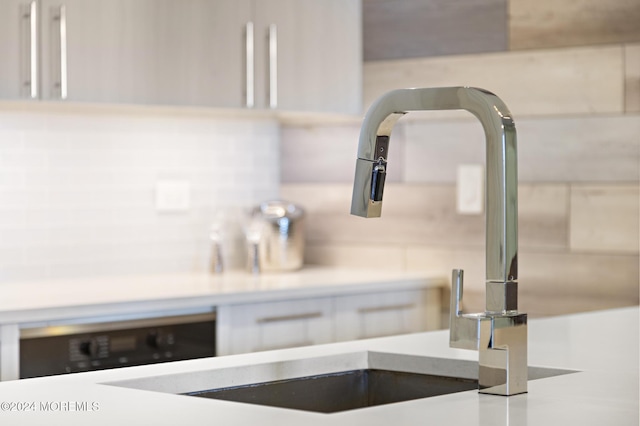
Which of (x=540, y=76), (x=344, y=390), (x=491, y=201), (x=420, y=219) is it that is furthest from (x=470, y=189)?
(x=491, y=201)

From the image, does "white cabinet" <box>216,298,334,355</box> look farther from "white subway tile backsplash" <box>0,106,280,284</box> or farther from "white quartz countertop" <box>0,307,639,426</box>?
"white quartz countertop" <box>0,307,639,426</box>

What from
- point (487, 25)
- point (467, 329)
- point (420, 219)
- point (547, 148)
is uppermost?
point (487, 25)

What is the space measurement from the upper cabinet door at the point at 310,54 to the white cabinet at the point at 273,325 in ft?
2.45

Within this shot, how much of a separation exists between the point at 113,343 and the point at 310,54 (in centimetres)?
132

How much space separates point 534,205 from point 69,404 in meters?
A: 2.35

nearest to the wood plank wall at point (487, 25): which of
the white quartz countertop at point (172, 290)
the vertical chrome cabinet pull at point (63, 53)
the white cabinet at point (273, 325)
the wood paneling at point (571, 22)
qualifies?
the wood paneling at point (571, 22)

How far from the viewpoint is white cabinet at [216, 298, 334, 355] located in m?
3.09

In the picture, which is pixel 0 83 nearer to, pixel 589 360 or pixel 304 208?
pixel 304 208

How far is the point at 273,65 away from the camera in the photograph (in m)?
3.51

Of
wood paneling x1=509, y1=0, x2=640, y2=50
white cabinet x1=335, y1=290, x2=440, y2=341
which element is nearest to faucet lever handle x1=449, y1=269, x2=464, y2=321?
white cabinet x1=335, y1=290, x2=440, y2=341

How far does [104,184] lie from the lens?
3557 millimetres

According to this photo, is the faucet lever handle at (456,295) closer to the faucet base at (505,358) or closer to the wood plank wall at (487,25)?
the faucet base at (505,358)

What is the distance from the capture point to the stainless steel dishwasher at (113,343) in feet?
8.96

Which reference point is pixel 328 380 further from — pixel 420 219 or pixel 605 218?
pixel 420 219
